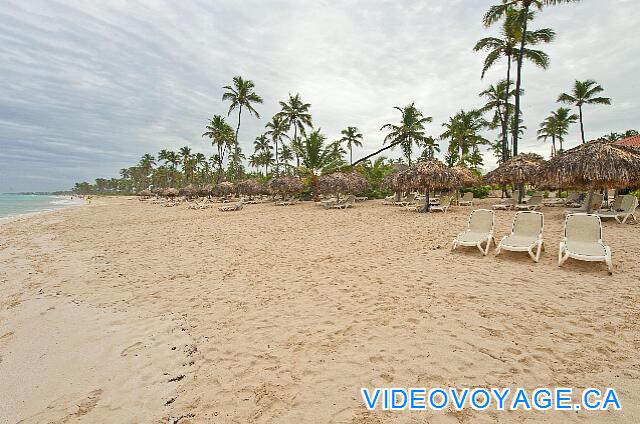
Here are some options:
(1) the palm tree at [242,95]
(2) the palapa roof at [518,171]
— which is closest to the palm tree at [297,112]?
(1) the palm tree at [242,95]

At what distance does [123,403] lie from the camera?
270cm

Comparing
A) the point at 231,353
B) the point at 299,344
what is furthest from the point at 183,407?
the point at 299,344

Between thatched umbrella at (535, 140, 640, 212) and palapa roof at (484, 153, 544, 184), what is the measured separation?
359cm

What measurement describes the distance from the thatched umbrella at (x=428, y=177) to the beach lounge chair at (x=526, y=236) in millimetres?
7431

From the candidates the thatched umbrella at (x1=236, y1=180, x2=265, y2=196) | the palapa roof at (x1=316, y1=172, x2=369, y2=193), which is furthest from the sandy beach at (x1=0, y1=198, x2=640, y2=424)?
the thatched umbrella at (x1=236, y1=180, x2=265, y2=196)

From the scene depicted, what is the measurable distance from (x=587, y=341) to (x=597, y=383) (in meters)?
0.78

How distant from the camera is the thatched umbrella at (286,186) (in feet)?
82.6

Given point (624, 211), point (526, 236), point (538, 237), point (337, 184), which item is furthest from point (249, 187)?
point (538, 237)

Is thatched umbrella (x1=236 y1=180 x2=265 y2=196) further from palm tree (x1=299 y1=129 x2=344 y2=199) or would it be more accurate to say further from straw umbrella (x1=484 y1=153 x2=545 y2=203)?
straw umbrella (x1=484 y1=153 x2=545 y2=203)

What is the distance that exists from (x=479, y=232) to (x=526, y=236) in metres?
0.94

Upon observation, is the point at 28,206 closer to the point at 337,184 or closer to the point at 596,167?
the point at 337,184

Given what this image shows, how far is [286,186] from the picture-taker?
25.2 meters

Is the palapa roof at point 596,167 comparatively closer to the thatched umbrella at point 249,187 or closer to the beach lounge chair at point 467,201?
the beach lounge chair at point 467,201

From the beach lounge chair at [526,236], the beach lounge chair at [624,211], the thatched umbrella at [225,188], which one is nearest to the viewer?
the beach lounge chair at [526,236]
